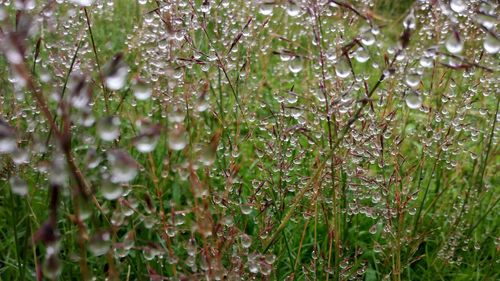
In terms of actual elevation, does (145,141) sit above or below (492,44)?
below

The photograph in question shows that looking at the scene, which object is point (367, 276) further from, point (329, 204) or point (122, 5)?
point (122, 5)

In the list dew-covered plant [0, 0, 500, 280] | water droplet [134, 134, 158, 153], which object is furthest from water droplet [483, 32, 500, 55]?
water droplet [134, 134, 158, 153]

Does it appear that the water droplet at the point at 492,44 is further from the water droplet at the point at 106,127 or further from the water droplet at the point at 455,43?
the water droplet at the point at 106,127

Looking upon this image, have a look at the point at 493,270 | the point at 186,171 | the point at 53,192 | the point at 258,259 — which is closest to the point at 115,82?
the point at 53,192

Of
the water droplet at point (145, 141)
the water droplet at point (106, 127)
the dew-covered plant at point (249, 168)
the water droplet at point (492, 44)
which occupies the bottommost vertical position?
the dew-covered plant at point (249, 168)

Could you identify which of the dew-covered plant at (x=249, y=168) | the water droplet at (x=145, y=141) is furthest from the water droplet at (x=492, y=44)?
the water droplet at (x=145, y=141)

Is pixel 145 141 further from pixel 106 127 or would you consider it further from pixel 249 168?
pixel 249 168

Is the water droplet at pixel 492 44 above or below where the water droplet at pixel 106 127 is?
above

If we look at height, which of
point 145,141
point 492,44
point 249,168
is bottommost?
point 249,168

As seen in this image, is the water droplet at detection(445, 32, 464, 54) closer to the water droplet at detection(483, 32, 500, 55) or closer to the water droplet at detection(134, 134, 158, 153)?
the water droplet at detection(483, 32, 500, 55)

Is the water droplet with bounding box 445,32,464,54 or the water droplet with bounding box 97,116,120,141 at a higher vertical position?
the water droplet with bounding box 445,32,464,54

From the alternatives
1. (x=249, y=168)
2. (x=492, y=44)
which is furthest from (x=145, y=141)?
(x=249, y=168)
